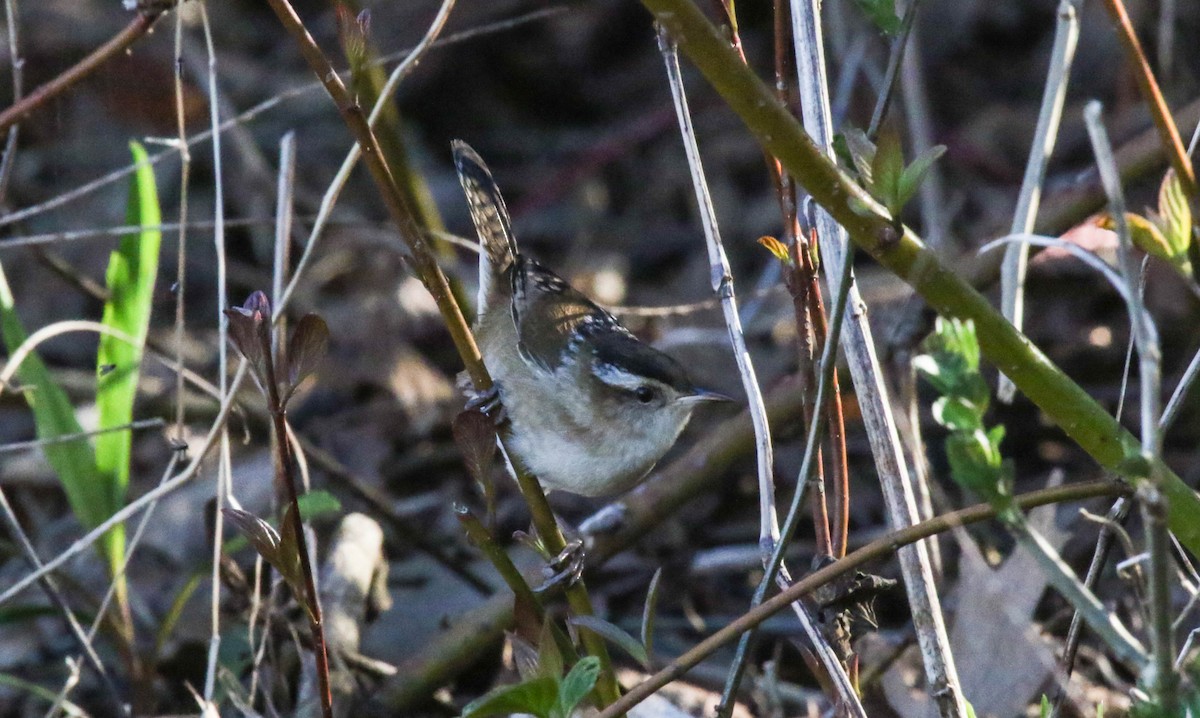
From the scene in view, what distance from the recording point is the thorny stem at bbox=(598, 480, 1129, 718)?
2.04 metres

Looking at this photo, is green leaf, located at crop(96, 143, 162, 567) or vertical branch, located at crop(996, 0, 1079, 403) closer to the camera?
vertical branch, located at crop(996, 0, 1079, 403)

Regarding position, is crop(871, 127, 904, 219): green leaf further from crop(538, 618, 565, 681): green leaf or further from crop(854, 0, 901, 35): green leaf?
crop(538, 618, 565, 681): green leaf

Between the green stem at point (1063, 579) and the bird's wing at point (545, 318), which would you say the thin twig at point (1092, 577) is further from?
the bird's wing at point (545, 318)

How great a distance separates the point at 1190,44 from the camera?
21.5 ft

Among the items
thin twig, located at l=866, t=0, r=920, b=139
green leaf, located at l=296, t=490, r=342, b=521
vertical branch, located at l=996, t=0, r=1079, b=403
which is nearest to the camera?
thin twig, located at l=866, t=0, r=920, b=139

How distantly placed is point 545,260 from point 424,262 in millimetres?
4906

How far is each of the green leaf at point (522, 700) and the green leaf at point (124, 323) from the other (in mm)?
2006

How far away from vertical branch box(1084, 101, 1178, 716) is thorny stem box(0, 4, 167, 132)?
1999 mm

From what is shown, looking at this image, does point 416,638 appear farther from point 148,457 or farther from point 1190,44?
point 1190,44

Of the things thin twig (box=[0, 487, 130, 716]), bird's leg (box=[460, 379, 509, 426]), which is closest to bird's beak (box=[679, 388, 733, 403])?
bird's leg (box=[460, 379, 509, 426])

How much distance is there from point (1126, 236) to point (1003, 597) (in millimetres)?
2008

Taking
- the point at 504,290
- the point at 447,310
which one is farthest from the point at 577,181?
the point at 447,310

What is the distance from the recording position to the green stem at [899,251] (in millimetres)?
1835

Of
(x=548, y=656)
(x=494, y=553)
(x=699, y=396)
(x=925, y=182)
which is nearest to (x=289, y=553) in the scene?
(x=494, y=553)
